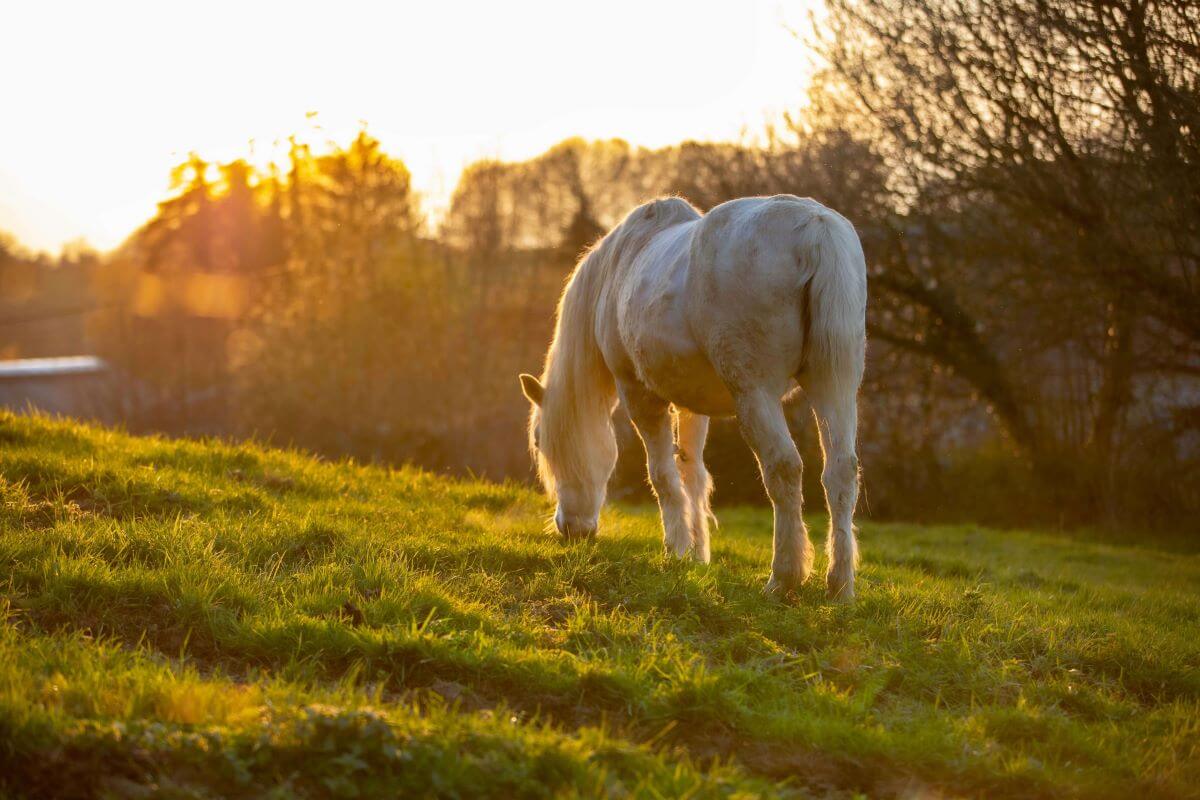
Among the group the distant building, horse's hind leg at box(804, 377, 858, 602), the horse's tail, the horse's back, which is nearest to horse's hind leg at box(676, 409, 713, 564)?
the horse's back

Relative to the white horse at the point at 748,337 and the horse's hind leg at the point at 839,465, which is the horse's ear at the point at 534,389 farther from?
the horse's hind leg at the point at 839,465

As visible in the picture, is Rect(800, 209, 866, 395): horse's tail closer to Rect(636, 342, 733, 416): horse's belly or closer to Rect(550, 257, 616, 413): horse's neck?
Rect(636, 342, 733, 416): horse's belly

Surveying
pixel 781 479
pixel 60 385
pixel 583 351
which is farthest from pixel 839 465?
pixel 60 385

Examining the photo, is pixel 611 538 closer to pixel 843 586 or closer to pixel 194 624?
pixel 843 586

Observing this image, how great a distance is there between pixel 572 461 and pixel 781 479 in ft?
6.30

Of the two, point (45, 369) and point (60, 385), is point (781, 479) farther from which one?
point (45, 369)

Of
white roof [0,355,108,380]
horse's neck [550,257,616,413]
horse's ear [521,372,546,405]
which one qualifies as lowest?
white roof [0,355,108,380]

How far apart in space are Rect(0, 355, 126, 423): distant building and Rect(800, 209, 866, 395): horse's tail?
26408 millimetres

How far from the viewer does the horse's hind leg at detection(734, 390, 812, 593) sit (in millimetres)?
5426

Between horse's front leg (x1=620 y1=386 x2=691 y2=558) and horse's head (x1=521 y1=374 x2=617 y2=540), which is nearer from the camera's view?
horse's front leg (x1=620 y1=386 x2=691 y2=558)

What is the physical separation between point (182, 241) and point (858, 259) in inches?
1119

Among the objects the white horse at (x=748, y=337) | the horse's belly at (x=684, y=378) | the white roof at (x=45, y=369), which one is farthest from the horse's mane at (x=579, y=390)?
the white roof at (x=45, y=369)

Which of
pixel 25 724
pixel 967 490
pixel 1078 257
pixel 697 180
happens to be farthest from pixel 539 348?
pixel 25 724

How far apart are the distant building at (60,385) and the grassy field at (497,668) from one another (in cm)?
2417
